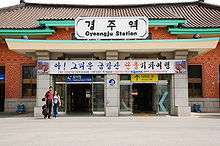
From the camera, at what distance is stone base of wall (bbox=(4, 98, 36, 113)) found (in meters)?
25.3

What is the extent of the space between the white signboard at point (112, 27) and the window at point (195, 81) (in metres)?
6.75

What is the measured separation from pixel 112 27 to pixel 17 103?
Answer: 9.57 metres

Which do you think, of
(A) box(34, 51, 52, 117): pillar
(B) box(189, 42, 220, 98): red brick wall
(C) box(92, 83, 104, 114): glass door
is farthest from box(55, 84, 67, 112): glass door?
(B) box(189, 42, 220, 98): red brick wall

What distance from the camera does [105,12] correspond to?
2952 cm

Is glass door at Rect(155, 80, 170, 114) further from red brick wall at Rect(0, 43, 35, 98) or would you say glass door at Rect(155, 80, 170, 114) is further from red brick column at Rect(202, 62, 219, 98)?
red brick wall at Rect(0, 43, 35, 98)

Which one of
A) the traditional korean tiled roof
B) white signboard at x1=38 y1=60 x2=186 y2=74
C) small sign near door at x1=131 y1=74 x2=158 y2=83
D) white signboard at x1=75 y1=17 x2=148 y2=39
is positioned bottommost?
small sign near door at x1=131 y1=74 x2=158 y2=83

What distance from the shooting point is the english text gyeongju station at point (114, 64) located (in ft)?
64.3

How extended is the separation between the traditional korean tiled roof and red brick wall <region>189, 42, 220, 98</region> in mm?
2330

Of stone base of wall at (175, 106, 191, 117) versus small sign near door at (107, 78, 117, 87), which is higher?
small sign near door at (107, 78, 117, 87)

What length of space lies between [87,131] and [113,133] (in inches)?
42.8

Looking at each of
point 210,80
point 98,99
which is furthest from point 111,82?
point 210,80

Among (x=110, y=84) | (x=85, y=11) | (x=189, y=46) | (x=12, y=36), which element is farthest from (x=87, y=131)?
(x=85, y=11)

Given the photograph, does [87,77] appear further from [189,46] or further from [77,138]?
[77,138]

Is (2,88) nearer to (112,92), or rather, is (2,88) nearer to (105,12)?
(112,92)
